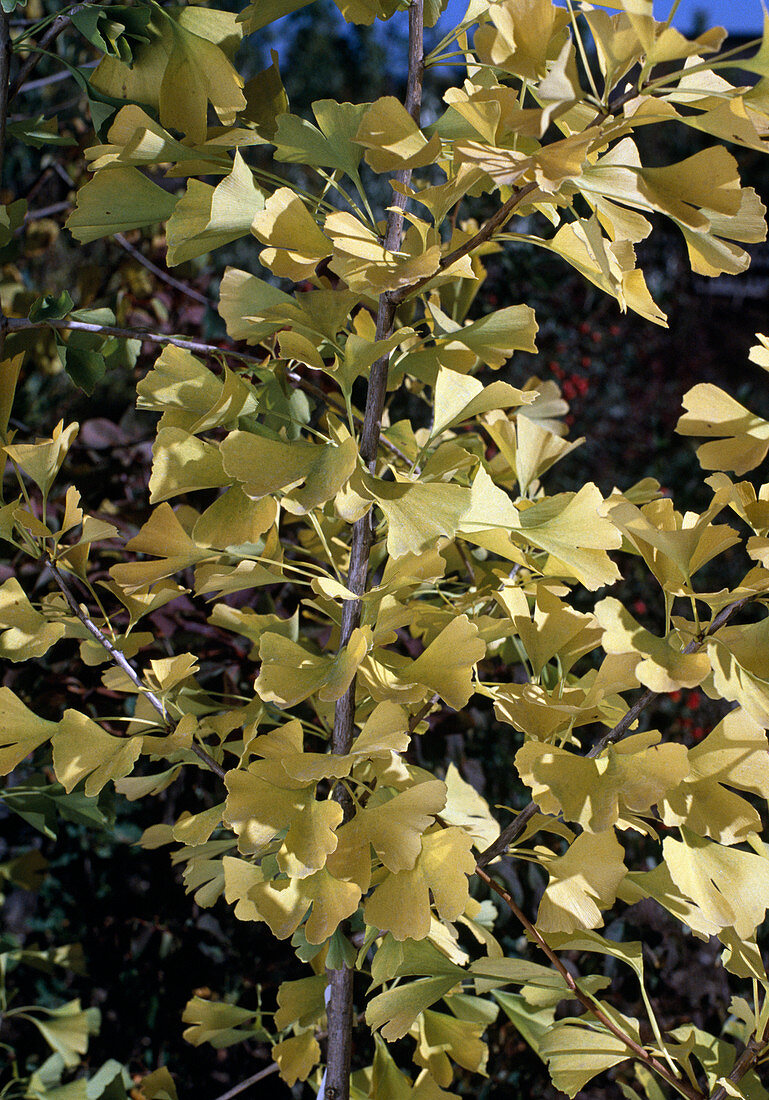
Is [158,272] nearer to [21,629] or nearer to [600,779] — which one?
[21,629]

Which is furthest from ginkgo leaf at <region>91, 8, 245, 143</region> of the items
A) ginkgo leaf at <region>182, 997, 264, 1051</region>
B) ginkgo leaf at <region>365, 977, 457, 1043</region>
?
ginkgo leaf at <region>182, 997, 264, 1051</region>

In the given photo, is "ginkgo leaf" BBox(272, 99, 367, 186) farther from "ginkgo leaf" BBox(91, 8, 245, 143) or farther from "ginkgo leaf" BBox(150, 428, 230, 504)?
"ginkgo leaf" BBox(150, 428, 230, 504)

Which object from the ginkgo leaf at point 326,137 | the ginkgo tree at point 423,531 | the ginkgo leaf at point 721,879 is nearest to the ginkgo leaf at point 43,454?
the ginkgo tree at point 423,531

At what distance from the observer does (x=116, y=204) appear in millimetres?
526

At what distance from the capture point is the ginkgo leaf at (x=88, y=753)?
1.70 feet

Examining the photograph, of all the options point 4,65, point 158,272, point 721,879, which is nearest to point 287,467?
point 721,879

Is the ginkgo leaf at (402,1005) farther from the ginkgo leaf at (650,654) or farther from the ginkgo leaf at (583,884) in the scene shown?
the ginkgo leaf at (650,654)

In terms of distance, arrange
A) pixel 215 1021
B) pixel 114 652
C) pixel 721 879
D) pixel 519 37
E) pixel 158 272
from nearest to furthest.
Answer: pixel 519 37, pixel 721 879, pixel 114 652, pixel 215 1021, pixel 158 272

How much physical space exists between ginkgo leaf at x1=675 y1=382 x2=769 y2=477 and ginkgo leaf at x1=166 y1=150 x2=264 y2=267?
264 mm

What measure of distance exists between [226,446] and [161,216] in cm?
21

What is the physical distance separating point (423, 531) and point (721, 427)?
0.58 feet

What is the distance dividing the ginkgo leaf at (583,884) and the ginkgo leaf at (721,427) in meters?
0.21

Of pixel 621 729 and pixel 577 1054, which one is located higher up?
pixel 621 729

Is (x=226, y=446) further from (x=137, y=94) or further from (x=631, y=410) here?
(x=631, y=410)
